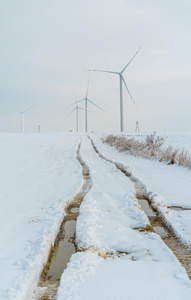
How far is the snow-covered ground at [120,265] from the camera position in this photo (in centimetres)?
180

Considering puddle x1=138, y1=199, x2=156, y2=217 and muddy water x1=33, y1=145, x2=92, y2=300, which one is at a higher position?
puddle x1=138, y1=199, x2=156, y2=217

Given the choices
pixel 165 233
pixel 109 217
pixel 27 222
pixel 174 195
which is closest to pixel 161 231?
pixel 165 233

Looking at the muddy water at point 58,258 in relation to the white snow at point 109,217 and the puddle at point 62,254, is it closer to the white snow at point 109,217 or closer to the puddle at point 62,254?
the puddle at point 62,254

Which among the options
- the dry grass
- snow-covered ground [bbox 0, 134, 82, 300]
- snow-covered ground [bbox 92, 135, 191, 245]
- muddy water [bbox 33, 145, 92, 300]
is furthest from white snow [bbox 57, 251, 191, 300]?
the dry grass

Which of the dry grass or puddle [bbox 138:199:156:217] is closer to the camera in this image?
puddle [bbox 138:199:156:217]

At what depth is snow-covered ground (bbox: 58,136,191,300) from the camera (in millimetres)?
1798

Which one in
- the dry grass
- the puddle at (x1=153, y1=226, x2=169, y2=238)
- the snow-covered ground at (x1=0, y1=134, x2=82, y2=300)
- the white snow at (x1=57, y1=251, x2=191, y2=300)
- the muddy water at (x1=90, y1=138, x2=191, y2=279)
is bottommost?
the puddle at (x1=153, y1=226, x2=169, y2=238)

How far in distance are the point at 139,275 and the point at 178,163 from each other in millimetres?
7051

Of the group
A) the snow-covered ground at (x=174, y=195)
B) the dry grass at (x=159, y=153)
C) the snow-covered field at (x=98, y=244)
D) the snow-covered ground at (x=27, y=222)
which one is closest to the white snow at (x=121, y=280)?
the snow-covered field at (x=98, y=244)

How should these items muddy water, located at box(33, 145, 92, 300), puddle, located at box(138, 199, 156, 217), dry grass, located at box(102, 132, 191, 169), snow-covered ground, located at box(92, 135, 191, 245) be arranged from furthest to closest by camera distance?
dry grass, located at box(102, 132, 191, 169) < puddle, located at box(138, 199, 156, 217) < snow-covered ground, located at box(92, 135, 191, 245) < muddy water, located at box(33, 145, 92, 300)

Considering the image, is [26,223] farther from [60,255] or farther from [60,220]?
[60,255]

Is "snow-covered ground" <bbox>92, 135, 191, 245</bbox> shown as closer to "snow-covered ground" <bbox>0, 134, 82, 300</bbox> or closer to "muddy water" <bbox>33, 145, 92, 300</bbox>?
"muddy water" <bbox>33, 145, 92, 300</bbox>

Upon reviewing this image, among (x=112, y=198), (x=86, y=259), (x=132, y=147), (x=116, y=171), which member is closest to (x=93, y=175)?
(x=116, y=171)

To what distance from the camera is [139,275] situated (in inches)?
79.2
